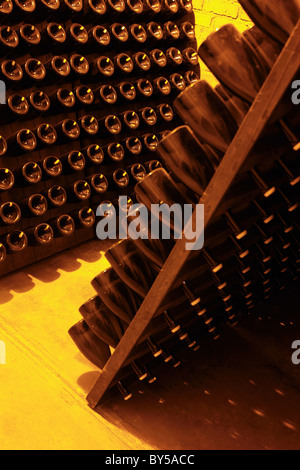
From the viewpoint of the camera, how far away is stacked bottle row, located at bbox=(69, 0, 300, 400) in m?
0.95

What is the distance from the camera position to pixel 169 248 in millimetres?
1188

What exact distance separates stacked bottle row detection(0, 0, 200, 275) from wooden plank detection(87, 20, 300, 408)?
931 millimetres

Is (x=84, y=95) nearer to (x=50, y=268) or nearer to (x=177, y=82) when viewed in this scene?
(x=177, y=82)

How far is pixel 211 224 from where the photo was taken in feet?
3.71

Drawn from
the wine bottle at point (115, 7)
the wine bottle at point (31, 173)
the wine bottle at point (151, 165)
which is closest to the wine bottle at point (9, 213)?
the wine bottle at point (31, 173)

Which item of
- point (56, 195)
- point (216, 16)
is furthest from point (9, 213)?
point (216, 16)

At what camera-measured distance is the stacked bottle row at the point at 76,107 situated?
2.01 m

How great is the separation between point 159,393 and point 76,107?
1368 millimetres

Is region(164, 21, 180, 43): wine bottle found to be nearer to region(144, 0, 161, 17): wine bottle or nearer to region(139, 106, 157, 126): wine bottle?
region(144, 0, 161, 17): wine bottle

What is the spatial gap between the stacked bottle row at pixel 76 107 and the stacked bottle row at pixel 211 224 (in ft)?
2.81

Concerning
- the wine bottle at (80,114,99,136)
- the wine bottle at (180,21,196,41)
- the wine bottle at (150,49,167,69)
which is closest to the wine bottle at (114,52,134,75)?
the wine bottle at (150,49,167,69)

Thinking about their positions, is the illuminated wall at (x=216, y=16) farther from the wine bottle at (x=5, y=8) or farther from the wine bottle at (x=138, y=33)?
the wine bottle at (x=5, y=8)

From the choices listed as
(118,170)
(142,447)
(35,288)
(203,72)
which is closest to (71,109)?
(118,170)

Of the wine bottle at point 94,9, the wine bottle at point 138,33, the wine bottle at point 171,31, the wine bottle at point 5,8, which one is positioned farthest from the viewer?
the wine bottle at point 171,31
